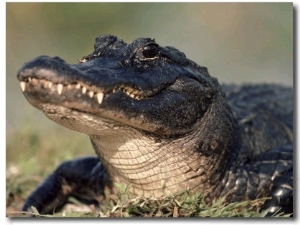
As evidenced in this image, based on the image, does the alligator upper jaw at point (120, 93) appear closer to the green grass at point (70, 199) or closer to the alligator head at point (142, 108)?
the alligator head at point (142, 108)

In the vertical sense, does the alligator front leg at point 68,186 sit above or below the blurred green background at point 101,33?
below

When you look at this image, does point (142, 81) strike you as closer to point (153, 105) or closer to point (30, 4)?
Result: point (153, 105)

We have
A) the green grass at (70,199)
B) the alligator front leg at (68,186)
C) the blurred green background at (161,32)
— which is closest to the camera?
the green grass at (70,199)

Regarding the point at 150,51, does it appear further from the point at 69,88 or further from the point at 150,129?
the point at 69,88

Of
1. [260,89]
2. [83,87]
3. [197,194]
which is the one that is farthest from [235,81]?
[83,87]

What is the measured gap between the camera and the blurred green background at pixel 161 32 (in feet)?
19.0

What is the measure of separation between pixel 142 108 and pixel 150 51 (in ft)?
1.63

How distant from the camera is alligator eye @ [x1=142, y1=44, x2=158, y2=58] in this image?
4.69 metres

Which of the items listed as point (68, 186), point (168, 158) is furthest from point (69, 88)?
point (68, 186)

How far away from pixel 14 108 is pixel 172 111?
2.53 m

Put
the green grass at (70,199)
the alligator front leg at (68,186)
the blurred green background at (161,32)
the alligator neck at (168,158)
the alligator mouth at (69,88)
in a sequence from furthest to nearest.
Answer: the blurred green background at (161,32) → the alligator front leg at (68,186) → the green grass at (70,199) → the alligator neck at (168,158) → the alligator mouth at (69,88)

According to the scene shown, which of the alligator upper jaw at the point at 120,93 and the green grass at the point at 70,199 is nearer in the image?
the alligator upper jaw at the point at 120,93

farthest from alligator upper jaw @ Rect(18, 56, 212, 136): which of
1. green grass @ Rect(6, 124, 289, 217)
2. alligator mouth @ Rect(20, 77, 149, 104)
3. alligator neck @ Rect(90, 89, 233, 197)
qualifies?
green grass @ Rect(6, 124, 289, 217)

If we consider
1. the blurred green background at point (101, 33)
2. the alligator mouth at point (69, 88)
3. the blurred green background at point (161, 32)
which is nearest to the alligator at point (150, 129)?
the alligator mouth at point (69, 88)
